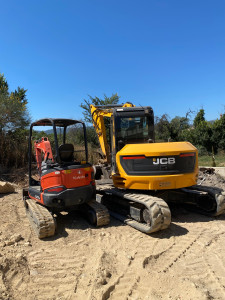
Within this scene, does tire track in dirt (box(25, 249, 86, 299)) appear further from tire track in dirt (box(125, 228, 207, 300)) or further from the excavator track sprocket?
the excavator track sprocket

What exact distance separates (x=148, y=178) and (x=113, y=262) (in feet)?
6.69

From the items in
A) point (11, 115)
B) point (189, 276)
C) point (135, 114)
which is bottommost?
point (189, 276)

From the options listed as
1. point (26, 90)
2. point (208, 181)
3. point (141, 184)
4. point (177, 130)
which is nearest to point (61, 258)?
point (141, 184)

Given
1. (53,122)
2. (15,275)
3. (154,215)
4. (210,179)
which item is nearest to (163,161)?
(154,215)

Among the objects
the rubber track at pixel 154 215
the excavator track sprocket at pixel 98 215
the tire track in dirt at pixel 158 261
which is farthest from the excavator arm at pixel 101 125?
the tire track in dirt at pixel 158 261

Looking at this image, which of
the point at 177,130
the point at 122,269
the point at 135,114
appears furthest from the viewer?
the point at 177,130

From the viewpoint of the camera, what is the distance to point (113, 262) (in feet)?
11.4

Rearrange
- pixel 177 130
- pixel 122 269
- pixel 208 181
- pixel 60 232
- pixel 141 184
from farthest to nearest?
pixel 177 130
pixel 208 181
pixel 141 184
pixel 60 232
pixel 122 269

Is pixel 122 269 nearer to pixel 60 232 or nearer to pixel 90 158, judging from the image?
pixel 60 232

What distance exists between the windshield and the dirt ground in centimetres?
226

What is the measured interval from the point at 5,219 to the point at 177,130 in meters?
23.2

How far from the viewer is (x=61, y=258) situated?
11.8 ft

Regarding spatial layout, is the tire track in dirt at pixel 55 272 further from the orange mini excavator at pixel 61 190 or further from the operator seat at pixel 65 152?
the operator seat at pixel 65 152

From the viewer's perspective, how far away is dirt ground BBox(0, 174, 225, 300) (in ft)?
9.10
